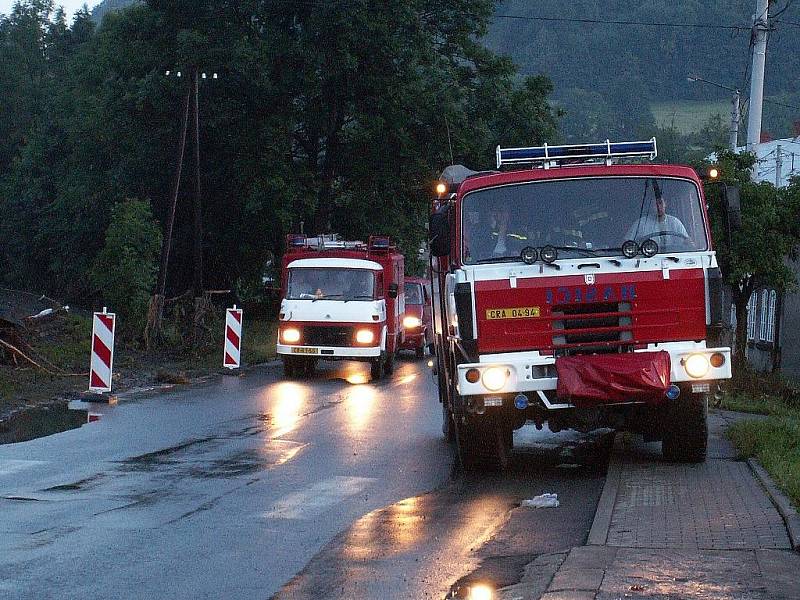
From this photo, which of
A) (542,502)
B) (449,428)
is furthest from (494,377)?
(449,428)

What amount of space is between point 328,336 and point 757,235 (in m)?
8.78

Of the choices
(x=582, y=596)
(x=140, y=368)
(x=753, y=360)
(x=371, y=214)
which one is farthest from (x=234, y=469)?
(x=371, y=214)

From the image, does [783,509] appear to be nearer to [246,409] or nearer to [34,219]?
A: [246,409]

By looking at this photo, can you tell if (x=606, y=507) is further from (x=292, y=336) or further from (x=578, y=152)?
(x=292, y=336)

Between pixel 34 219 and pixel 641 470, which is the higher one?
pixel 34 219

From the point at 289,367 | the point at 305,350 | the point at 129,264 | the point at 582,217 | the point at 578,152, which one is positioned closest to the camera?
the point at 582,217

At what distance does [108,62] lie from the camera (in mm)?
49031

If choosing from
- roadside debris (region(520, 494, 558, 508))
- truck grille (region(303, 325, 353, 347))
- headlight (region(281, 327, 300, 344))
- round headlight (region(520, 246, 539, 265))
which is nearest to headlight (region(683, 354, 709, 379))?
round headlight (region(520, 246, 539, 265))

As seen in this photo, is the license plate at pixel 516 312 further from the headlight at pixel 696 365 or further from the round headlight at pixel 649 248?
the headlight at pixel 696 365

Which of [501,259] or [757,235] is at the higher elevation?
[757,235]

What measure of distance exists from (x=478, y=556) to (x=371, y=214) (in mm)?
39024

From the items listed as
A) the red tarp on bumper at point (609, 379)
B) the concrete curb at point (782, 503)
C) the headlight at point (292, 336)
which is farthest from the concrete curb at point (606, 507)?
the headlight at point (292, 336)

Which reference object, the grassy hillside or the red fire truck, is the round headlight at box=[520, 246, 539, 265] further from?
the grassy hillside

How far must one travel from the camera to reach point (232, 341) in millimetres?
28344
